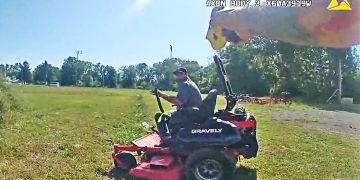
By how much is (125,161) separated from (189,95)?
53.4 inches

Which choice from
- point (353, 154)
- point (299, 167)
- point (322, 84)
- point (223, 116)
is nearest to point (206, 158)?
point (223, 116)

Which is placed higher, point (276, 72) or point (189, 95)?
point (276, 72)

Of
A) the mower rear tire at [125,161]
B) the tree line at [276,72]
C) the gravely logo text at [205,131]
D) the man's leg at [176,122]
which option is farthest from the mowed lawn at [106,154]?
the tree line at [276,72]

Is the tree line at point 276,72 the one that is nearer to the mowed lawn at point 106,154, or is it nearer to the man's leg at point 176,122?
the mowed lawn at point 106,154

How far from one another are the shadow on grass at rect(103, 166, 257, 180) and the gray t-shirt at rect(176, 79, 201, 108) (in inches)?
46.3

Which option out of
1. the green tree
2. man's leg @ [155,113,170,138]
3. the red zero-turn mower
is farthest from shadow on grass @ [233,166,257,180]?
the green tree

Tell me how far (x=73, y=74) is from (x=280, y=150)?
68.8m

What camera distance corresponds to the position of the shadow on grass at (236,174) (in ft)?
15.9

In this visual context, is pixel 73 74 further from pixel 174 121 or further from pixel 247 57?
pixel 174 121

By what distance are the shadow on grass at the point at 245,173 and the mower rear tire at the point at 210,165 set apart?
592 mm

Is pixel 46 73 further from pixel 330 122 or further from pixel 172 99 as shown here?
pixel 172 99

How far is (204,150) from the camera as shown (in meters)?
4.33

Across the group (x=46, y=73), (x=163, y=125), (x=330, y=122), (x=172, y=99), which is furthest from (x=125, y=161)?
(x=46, y=73)

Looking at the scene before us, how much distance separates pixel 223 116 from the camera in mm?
4828
